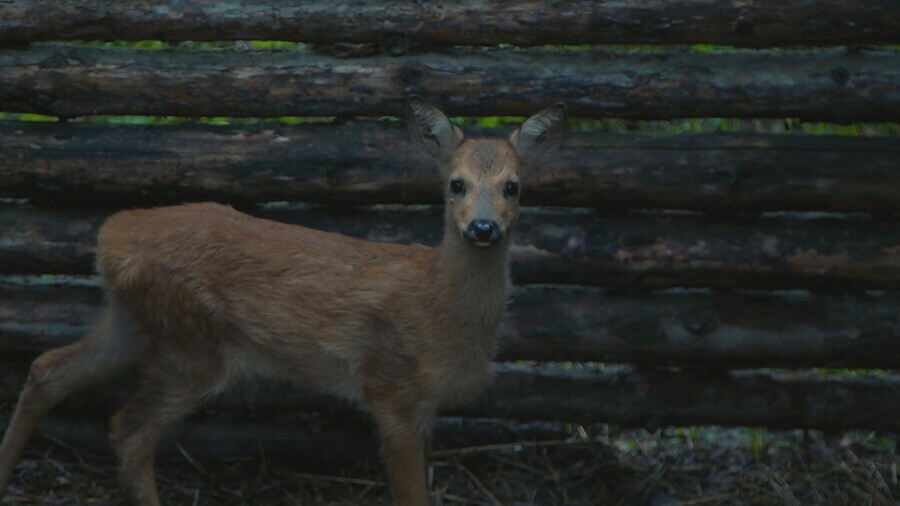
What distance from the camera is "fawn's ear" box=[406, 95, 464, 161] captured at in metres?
5.95

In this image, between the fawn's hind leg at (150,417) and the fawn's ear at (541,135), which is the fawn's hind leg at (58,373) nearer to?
the fawn's hind leg at (150,417)

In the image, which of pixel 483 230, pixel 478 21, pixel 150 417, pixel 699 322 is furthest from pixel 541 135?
pixel 150 417

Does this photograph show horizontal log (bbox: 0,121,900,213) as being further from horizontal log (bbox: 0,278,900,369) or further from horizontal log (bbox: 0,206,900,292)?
horizontal log (bbox: 0,278,900,369)

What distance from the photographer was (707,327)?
6828 mm

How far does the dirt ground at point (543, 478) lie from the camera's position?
7000 mm

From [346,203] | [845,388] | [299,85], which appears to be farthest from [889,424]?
[299,85]

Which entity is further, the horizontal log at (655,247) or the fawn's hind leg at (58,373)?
the horizontal log at (655,247)

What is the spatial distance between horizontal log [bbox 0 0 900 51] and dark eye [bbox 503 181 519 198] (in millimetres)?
1086

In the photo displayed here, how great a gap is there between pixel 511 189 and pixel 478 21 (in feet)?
3.78

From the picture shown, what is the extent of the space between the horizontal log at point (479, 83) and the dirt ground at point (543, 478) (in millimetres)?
1904

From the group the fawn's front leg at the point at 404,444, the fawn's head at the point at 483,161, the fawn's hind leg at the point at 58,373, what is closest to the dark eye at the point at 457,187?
the fawn's head at the point at 483,161

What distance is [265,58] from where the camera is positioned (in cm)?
675

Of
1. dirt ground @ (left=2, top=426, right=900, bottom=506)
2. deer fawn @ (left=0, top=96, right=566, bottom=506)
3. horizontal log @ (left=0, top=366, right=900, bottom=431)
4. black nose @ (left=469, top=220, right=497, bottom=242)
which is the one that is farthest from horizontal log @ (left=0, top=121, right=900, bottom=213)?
dirt ground @ (left=2, top=426, right=900, bottom=506)

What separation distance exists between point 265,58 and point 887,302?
346 centimetres
